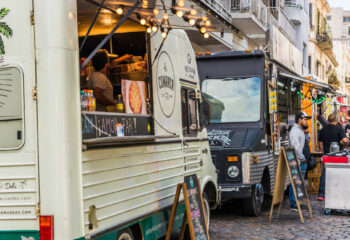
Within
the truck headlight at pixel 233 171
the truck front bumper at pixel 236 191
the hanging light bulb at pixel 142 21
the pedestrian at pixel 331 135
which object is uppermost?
the hanging light bulb at pixel 142 21

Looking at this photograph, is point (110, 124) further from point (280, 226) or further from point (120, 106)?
point (280, 226)

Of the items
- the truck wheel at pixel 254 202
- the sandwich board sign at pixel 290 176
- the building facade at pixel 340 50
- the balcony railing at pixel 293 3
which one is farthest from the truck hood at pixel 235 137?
the building facade at pixel 340 50

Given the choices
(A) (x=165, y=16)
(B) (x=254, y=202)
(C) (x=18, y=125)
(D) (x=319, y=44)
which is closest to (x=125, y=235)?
(C) (x=18, y=125)

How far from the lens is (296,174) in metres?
10.7

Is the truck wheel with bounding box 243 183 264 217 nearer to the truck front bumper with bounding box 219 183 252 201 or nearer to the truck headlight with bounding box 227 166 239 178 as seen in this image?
the truck front bumper with bounding box 219 183 252 201

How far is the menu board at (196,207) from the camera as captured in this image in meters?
6.86

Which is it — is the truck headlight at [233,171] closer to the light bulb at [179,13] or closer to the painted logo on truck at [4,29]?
the light bulb at [179,13]

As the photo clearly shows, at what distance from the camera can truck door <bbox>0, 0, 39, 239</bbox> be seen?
468 cm

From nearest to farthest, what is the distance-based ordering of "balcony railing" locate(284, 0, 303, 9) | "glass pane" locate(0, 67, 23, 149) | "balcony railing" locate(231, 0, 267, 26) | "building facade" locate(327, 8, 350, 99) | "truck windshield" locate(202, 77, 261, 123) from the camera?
"glass pane" locate(0, 67, 23, 149)
"truck windshield" locate(202, 77, 261, 123)
"balcony railing" locate(231, 0, 267, 26)
"balcony railing" locate(284, 0, 303, 9)
"building facade" locate(327, 8, 350, 99)

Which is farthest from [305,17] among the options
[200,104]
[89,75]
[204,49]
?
[89,75]

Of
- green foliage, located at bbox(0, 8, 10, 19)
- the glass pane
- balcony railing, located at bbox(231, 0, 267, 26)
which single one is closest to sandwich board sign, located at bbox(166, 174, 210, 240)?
the glass pane

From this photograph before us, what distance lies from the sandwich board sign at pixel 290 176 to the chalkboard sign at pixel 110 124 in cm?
435

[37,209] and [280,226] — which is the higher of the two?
[37,209]

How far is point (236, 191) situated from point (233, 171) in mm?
357
